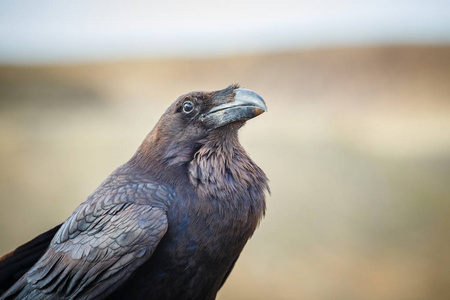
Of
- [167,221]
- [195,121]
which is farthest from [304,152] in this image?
[167,221]

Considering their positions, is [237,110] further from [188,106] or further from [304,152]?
[304,152]

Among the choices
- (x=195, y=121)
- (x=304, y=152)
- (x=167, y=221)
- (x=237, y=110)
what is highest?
(x=304, y=152)

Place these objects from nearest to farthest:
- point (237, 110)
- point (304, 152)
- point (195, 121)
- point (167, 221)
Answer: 1. point (167, 221)
2. point (237, 110)
3. point (195, 121)
4. point (304, 152)

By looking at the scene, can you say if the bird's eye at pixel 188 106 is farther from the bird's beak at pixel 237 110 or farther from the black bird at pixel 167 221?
the bird's beak at pixel 237 110

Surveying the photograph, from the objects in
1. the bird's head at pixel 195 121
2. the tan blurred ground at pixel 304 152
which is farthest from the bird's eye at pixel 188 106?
the tan blurred ground at pixel 304 152

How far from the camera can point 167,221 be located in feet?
9.15

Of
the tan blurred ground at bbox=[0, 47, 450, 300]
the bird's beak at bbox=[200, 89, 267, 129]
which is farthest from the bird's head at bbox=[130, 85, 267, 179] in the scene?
the tan blurred ground at bbox=[0, 47, 450, 300]

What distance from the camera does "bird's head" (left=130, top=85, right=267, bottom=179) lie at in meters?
3.08

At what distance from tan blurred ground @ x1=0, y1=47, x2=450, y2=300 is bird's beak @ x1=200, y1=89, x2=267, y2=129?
3.03 meters

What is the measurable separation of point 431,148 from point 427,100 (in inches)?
159

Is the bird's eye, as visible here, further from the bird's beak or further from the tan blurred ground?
the tan blurred ground

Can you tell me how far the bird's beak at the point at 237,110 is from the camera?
9.88 ft

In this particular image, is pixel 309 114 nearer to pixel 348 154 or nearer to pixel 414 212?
pixel 348 154

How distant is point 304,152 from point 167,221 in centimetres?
975
